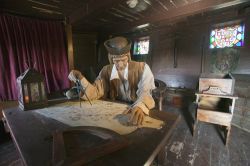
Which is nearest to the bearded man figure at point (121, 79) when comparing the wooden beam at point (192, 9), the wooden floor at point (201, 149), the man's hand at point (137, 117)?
the man's hand at point (137, 117)

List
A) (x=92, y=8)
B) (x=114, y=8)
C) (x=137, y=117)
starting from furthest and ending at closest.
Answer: (x=114, y=8)
(x=92, y=8)
(x=137, y=117)

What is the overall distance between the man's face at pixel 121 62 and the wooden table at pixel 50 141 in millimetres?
667

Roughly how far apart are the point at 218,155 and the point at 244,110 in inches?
55.3

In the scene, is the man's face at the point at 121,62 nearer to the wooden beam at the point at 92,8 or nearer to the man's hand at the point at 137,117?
the man's hand at the point at 137,117

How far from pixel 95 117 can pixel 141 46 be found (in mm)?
3969

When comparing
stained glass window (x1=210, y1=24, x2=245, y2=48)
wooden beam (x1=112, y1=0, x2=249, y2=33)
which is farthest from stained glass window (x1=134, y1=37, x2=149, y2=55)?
stained glass window (x1=210, y1=24, x2=245, y2=48)

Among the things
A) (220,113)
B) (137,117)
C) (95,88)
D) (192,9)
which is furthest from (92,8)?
(220,113)

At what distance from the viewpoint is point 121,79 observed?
169 cm

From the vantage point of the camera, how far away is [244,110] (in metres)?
2.67

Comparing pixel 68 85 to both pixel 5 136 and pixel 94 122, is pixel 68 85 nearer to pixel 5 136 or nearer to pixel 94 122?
pixel 5 136

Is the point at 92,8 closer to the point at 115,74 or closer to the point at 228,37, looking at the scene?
the point at 115,74

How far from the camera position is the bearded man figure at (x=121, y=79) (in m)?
1.45

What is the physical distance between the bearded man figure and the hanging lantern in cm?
31

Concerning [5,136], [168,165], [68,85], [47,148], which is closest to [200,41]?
[168,165]
